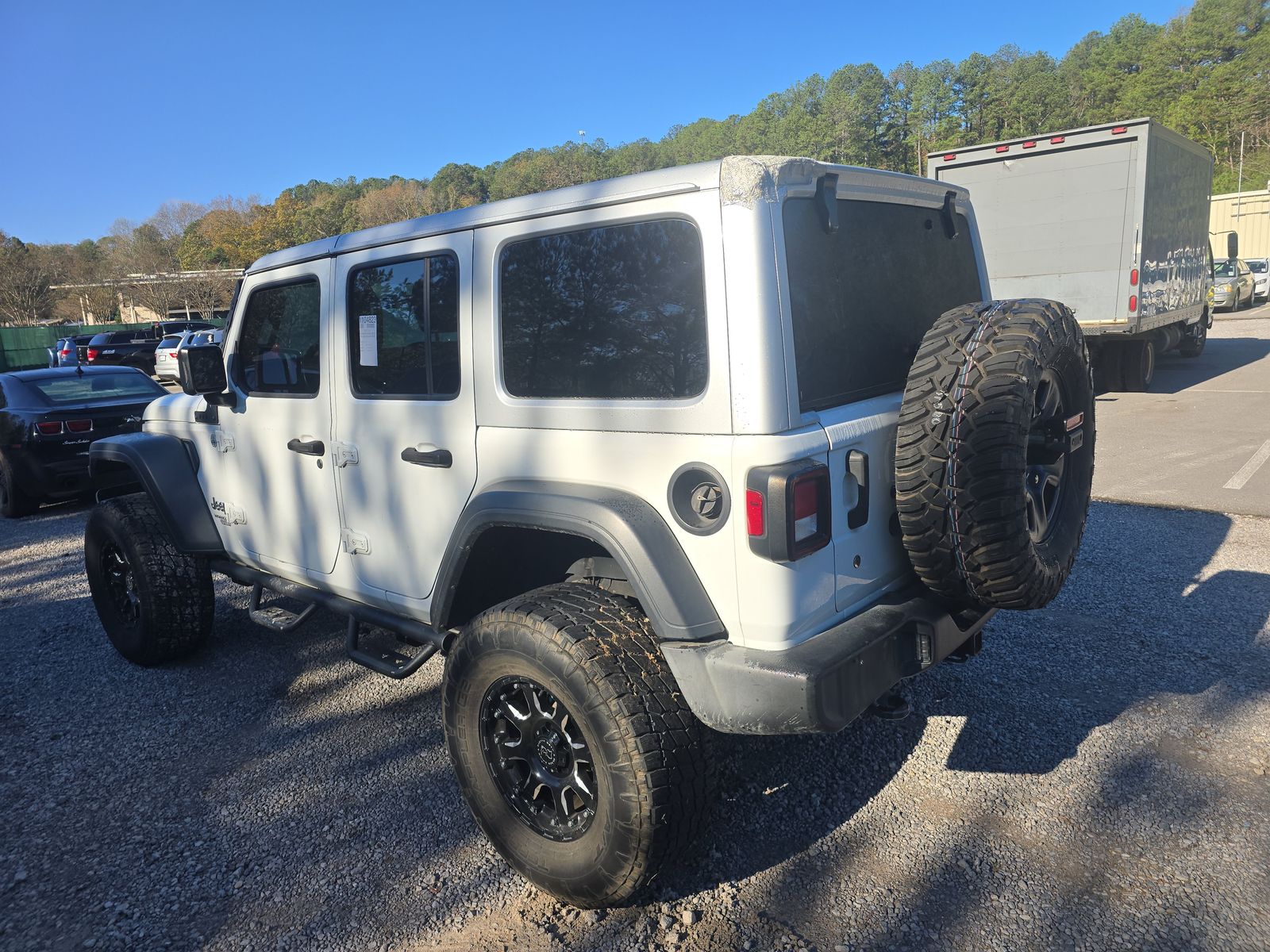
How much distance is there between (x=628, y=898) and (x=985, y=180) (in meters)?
11.4

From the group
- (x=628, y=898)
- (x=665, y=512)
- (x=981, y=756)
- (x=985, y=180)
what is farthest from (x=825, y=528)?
(x=985, y=180)

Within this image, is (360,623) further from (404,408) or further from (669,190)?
(669,190)

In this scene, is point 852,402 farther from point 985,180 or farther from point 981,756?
point 985,180

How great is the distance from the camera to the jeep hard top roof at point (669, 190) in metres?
2.19

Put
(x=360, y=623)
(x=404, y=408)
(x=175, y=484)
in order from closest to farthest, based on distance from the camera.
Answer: (x=404, y=408) → (x=360, y=623) → (x=175, y=484)

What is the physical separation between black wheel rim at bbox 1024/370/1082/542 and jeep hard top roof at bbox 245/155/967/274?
0.82 metres

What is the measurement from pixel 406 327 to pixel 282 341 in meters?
0.90

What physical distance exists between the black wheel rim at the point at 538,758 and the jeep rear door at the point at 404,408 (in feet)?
2.08

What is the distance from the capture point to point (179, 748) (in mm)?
3592

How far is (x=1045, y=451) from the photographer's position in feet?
8.66

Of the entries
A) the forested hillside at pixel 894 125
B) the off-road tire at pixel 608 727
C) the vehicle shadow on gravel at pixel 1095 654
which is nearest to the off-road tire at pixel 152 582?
the off-road tire at pixel 608 727

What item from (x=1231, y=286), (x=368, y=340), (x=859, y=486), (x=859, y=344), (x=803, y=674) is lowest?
(x=803, y=674)

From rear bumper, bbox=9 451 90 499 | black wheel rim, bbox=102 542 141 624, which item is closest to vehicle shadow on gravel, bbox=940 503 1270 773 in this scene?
black wheel rim, bbox=102 542 141 624

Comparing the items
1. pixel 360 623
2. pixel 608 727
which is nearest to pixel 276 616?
pixel 360 623
